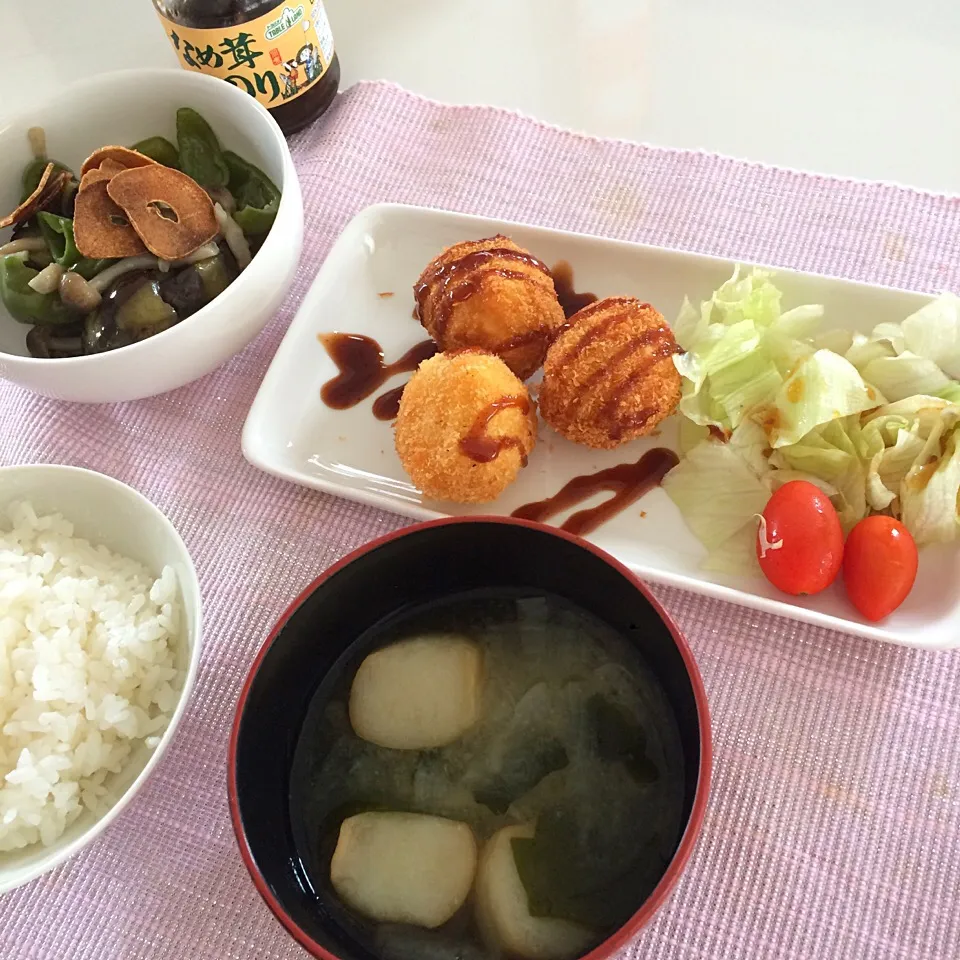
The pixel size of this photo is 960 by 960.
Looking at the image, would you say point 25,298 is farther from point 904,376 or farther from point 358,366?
point 904,376

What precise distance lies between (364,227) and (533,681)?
696mm

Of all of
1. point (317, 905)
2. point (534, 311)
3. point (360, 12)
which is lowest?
point (317, 905)

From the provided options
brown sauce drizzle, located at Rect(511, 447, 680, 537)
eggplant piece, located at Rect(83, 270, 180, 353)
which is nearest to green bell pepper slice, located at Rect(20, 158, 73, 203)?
eggplant piece, located at Rect(83, 270, 180, 353)

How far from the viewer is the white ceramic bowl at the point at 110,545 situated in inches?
29.9

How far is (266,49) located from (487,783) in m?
0.98

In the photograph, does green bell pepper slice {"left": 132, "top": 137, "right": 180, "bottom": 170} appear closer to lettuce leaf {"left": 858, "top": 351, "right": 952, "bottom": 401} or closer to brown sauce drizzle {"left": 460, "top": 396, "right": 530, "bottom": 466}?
brown sauce drizzle {"left": 460, "top": 396, "right": 530, "bottom": 466}

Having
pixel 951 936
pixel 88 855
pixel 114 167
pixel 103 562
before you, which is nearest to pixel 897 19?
pixel 114 167

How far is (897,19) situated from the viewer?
139cm

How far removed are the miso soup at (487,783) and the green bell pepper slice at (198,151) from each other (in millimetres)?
702

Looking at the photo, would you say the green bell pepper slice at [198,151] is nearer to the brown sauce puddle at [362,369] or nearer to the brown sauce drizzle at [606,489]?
the brown sauce puddle at [362,369]

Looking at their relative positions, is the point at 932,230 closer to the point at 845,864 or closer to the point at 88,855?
the point at 845,864

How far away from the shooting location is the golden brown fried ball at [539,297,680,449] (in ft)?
3.27

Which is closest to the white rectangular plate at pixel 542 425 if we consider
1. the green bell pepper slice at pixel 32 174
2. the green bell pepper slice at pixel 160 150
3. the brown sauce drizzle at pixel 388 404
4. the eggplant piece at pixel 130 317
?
the brown sauce drizzle at pixel 388 404

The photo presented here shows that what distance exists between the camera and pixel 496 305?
1070mm
